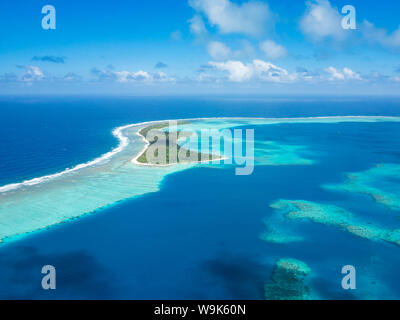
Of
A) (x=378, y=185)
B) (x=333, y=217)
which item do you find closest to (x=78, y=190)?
(x=333, y=217)

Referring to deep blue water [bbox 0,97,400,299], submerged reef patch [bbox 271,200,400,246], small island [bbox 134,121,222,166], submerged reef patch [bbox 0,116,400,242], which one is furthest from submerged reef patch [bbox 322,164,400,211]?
small island [bbox 134,121,222,166]

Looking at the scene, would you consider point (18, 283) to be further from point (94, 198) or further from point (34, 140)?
point (34, 140)

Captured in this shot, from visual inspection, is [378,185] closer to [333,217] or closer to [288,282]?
[333,217]

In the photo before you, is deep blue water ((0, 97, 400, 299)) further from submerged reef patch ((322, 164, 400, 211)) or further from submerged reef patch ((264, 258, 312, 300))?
submerged reef patch ((322, 164, 400, 211))

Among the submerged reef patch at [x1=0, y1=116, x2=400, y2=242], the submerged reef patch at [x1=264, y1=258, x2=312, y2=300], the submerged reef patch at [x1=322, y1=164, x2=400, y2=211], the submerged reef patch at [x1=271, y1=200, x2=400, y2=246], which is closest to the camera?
the submerged reef patch at [x1=264, y1=258, x2=312, y2=300]

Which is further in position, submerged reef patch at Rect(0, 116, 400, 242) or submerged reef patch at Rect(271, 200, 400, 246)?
submerged reef patch at Rect(0, 116, 400, 242)
